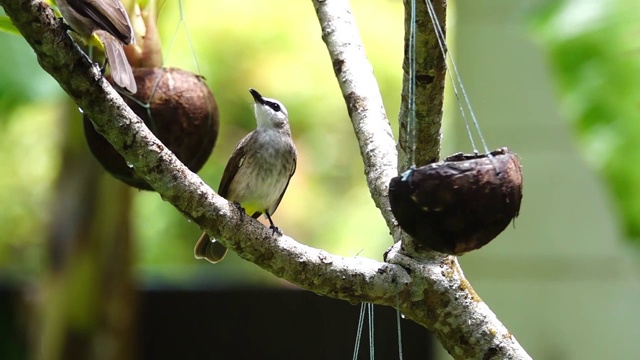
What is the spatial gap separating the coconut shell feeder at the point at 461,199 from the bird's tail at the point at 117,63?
0.69 metres

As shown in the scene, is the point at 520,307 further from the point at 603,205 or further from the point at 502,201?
the point at 502,201

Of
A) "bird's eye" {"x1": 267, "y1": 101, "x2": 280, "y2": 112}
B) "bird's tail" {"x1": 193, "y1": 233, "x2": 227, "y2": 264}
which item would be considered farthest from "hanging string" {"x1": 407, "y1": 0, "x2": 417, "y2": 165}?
"bird's eye" {"x1": 267, "y1": 101, "x2": 280, "y2": 112}

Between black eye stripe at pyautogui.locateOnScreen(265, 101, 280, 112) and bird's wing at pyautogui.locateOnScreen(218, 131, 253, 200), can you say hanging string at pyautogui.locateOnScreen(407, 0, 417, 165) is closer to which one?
bird's wing at pyautogui.locateOnScreen(218, 131, 253, 200)

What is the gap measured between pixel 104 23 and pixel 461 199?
930 millimetres

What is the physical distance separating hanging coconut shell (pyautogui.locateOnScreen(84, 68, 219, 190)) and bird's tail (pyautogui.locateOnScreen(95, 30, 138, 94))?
0.47ft

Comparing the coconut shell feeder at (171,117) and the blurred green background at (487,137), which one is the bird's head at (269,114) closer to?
the blurred green background at (487,137)

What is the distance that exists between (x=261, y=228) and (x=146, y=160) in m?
0.23

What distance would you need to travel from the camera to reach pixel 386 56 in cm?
557

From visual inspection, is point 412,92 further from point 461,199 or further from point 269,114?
point 269,114

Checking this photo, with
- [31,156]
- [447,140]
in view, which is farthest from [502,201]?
[31,156]

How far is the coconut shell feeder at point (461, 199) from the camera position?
113 centimetres

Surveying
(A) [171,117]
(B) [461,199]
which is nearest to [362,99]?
(A) [171,117]

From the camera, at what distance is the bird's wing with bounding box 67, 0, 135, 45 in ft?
5.70

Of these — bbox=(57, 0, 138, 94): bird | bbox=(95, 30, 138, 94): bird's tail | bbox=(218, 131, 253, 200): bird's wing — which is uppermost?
bbox=(218, 131, 253, 200): bird's wing
